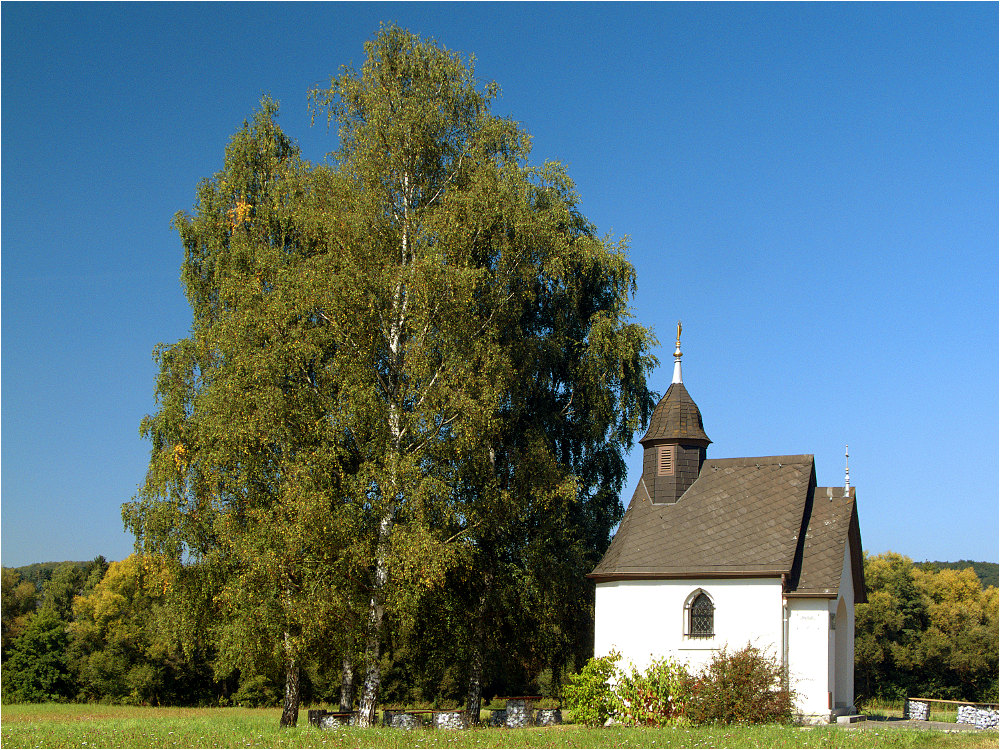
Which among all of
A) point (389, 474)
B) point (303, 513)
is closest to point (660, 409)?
point (389, 474)

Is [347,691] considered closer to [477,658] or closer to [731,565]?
[477,658]

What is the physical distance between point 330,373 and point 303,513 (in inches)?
135

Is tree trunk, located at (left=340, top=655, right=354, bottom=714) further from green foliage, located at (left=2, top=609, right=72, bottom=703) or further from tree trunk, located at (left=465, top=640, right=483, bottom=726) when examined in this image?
green foliage, located at (left=2, top=609, right=72, bottom=703)

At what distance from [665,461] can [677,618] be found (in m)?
4.51

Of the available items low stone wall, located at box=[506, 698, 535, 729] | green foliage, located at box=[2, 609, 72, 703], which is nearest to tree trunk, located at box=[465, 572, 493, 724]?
low stone wall, located at box=[506, 698, 535, 729]

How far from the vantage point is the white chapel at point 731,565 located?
21.6 metres

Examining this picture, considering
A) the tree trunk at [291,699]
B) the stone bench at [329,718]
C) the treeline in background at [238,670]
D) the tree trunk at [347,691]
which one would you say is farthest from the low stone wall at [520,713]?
the treeline in background at [238,670]

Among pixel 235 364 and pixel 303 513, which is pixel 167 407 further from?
pixel 303 513

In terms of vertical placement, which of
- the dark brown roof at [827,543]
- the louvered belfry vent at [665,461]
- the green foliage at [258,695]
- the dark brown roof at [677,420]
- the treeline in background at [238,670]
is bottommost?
the green foliage at [258,695]

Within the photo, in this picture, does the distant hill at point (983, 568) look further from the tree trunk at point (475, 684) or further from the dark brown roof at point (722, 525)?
the tree trunk at point (475, 684)

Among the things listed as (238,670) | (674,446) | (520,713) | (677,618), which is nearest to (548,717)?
(520,713)

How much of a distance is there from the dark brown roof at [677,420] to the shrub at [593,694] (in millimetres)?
6360

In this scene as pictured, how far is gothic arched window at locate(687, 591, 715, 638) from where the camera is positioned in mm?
22156

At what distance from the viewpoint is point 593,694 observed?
71.1 feet
